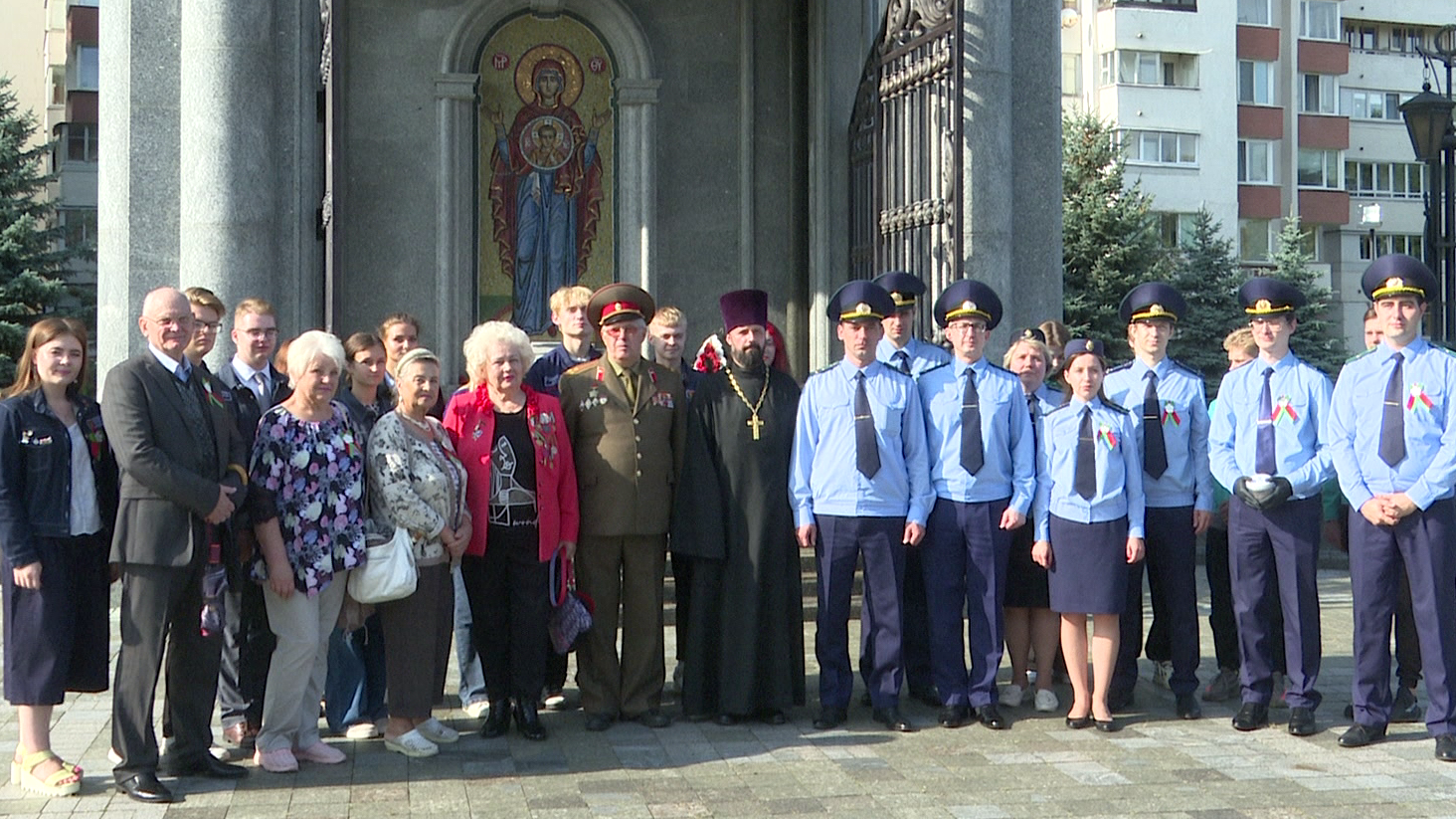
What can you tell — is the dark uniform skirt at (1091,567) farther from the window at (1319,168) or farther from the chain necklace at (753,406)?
the window at (1319,168)

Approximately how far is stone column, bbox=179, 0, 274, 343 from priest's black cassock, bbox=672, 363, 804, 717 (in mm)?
4276

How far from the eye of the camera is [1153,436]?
8.23m

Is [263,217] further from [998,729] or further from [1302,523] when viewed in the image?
[1302,523]

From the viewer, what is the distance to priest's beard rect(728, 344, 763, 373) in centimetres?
802

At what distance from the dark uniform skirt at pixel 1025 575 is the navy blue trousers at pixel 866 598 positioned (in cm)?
71

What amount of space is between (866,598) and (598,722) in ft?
4.63

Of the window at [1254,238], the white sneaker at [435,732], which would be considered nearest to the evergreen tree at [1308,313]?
the window at [1254,238]

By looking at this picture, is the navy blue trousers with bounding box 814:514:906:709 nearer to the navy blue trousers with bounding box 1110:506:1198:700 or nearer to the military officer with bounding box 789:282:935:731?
the military officer with bounding box 789:282:935:731

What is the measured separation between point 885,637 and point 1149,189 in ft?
125

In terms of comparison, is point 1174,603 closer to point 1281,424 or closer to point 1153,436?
point 1153,436

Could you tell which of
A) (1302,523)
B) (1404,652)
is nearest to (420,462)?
(1302,523)

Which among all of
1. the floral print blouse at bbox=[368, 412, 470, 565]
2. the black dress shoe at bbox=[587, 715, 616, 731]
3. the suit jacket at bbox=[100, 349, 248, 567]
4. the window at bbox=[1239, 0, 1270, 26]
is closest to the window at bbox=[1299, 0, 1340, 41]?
the window at bbox=[1239, 0, 1270, 26]

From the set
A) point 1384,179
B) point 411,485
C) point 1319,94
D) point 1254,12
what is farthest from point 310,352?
point 1384,179

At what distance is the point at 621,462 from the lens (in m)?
7.89
